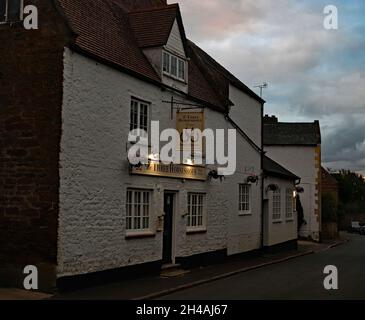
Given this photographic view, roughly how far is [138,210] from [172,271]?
2.63 metres

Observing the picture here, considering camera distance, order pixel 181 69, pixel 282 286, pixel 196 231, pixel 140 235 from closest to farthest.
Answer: pixel 282 286, pixel 140 235, pixel 181 69, pixel 196 231

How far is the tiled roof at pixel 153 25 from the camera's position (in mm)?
17062

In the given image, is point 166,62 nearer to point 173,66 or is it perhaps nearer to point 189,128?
point 173,66

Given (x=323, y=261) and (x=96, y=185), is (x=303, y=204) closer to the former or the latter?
(x=323, y=261)

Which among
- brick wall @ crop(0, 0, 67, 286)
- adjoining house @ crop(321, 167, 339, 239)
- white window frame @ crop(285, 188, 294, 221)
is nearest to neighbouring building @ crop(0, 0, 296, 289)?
brick wall @ crop(0, 0, 67, 286)

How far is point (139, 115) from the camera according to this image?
15.6m

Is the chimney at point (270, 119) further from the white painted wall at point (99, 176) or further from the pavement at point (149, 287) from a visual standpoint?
the white painted wall at point (99, 176)

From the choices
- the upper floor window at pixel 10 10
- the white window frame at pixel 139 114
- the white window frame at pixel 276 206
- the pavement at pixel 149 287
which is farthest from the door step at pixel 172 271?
the white window frame at pixel 276 206

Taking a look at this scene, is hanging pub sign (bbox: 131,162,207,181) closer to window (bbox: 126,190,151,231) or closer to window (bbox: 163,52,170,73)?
window (bbox: 126,190,151,231)

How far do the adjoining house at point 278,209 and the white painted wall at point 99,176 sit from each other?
29.3ft

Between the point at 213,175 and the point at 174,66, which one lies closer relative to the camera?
the point at 174,66

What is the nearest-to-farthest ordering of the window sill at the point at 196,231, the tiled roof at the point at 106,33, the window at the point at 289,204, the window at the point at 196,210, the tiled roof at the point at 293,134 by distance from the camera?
the tiled roof at the point at 106,33 → the window sill at the point at 196,231 → the window at the point at 196,210 → the window at the point at 289,204 → the tiled roof at the point at 293,134

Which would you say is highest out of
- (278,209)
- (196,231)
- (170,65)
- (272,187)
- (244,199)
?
(170,65)

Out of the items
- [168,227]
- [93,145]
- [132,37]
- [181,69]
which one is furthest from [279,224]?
[93,145]
